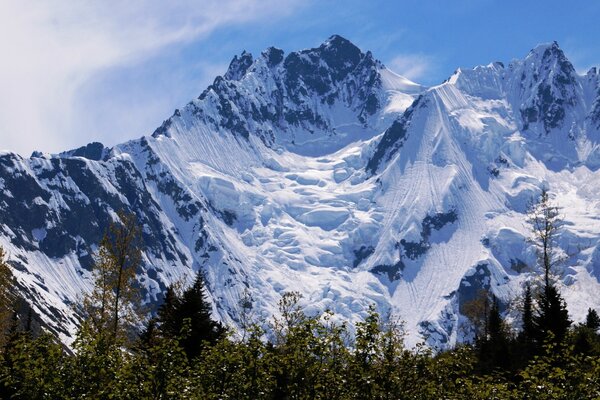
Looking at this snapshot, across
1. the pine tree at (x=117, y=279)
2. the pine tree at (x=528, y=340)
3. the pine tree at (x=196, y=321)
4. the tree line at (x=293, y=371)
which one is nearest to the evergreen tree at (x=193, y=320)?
the pine tree at (x=196, y=321)

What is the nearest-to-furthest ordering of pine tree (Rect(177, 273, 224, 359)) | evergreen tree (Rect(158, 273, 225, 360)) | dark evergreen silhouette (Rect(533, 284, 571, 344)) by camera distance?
evergreen tree (Rect(158, 273, 225, 360)) < pine tree (Rect(177, 273, 224, 359)) < dark evergreen silhouette (Rect(533, 284, 571, 344))

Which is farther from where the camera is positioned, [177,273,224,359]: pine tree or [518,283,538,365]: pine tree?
[518,283,538,365]: pine tree

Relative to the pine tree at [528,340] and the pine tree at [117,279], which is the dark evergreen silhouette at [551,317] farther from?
the pine tree at [117,279]

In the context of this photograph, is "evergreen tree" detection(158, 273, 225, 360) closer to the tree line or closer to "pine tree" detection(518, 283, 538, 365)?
the tree line

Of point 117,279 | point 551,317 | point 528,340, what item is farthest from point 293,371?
point 528,340

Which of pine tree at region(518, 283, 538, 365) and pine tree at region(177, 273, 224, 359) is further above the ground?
pine tree at region(518, 283, 538, 365)

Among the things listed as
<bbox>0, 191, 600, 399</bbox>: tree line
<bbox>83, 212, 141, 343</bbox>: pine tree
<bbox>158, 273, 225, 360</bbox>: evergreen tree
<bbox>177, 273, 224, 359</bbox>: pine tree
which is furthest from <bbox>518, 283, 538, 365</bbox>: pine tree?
<bbox>0, 191, 600, 399</bbox>: tree line

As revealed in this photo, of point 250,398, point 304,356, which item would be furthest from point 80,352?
point 304,356

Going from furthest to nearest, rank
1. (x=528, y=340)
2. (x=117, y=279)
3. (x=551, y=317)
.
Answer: (x=528, y=340) < (x=117, y=279) < (x=551, y=317)

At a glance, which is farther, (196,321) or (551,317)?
(551,317)

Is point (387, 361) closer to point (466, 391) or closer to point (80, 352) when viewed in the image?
point (466, 391)

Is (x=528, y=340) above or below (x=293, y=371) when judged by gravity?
above

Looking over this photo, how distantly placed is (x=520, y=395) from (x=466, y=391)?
178 cm

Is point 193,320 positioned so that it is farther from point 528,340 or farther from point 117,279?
point 528,340
